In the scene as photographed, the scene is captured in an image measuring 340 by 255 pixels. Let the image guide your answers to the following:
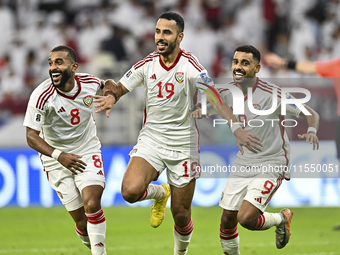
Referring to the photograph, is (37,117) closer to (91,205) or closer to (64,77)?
(64,77)

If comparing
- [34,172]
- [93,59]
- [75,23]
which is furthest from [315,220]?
[75,23]

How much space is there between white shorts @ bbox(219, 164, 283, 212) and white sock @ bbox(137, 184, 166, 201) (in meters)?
0.82

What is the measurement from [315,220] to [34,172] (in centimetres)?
527

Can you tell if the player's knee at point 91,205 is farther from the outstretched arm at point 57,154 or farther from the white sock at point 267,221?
the white sock at point 267,221

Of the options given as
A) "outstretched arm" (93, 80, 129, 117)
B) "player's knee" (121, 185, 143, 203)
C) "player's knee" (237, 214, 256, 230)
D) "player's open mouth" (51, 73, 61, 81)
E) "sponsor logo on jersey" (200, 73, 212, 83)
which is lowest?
"player's knee" (237, 214, 256, 230)

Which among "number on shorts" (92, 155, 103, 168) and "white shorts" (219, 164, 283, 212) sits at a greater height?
"number on shorts" (92, 155, 103, 168)

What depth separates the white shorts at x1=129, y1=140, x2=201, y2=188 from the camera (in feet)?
21.1

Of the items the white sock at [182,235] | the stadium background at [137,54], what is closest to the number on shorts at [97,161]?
the white sock at [182,235]

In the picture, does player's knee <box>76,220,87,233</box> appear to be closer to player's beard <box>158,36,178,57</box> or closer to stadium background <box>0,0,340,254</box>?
player's beard <box>158,36,178,57</box>

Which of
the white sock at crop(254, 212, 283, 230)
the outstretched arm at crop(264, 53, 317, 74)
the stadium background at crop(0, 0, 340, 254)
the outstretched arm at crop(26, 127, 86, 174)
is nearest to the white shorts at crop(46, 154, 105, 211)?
the outstretched arm at crop(26, 127, 86, 174)

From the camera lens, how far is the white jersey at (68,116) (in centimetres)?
633

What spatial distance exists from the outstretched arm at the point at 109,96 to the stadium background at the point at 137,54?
452 centimetres

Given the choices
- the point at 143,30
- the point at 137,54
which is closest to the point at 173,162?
the point at 137,54

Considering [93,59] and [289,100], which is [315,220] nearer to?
[289,100]
